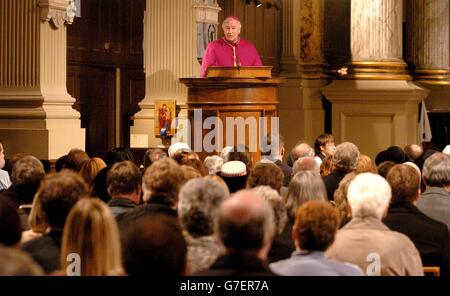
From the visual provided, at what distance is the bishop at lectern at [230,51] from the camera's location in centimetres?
1191

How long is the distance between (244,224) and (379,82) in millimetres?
11492

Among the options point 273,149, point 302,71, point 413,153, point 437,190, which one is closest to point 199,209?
point 437,190

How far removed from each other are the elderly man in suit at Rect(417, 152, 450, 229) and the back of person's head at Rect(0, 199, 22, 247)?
11.3 feet

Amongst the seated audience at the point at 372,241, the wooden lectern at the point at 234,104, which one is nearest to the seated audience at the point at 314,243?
→ the seated audience at the point at 372,241

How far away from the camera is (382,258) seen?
16.6 ft

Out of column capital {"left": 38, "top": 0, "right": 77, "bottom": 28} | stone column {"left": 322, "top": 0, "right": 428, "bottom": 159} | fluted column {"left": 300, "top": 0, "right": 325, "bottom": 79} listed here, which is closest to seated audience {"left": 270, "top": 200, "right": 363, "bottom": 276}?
column capital {"left": 38, "top": 0, "right": 77, "bottom": 28}

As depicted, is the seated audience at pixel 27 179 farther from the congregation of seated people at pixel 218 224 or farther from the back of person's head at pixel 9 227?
the back of person's head at pixel 9 227

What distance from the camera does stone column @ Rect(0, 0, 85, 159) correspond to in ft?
36.0

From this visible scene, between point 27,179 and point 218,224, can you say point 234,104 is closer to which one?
point 27,179

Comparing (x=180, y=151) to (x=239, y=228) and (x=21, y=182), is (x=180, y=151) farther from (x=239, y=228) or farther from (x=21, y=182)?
(x=239, y=228)

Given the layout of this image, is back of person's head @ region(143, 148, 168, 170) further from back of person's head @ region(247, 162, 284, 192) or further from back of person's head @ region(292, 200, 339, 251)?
back of person's head @ region(292, 200, 339, 251)

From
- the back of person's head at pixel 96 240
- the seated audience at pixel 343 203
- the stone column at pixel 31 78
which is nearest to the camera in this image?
the back of person's head at pixel 96 240

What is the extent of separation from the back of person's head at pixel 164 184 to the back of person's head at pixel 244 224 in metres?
1.73
